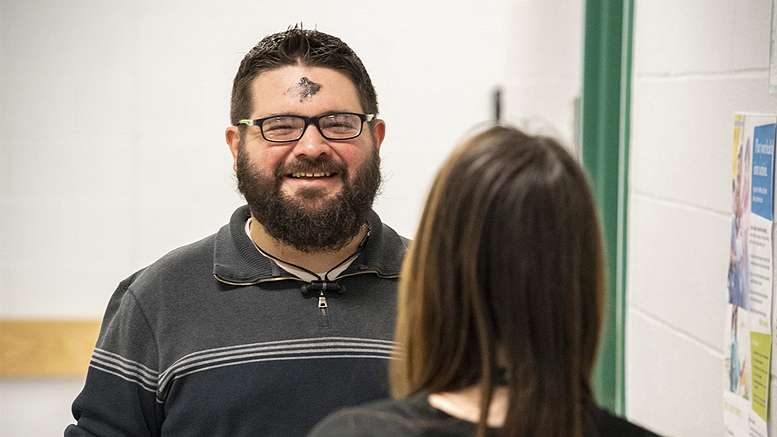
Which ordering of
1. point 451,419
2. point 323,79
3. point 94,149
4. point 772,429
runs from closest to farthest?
point 451,419, point 772,429, point 323,79, point 94,149

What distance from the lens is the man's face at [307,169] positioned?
1.41m

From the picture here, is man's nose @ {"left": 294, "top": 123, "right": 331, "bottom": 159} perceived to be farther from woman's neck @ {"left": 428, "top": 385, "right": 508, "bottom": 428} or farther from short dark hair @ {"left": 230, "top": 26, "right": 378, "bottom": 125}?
woman's neck @ {"left": 428, "top": 385, "right": 508, "bottom": 428}

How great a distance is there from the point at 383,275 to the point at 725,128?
2.31 ft

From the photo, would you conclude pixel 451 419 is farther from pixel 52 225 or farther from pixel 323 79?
pixel 52 225

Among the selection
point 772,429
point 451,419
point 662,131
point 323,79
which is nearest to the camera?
point 451,419

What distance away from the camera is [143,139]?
10.1 ft

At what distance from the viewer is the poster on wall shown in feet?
4.33

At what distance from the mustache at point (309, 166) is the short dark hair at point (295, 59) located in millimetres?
125

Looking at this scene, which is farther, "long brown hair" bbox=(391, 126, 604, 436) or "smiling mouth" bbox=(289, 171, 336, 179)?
"smiling mouth" bbox=(289, 171, 336, 179)

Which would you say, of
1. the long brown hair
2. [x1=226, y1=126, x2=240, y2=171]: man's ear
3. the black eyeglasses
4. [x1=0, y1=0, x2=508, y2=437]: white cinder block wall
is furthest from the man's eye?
[x1=0, y1=0, x2=508, y2=437]: white cinder block wall

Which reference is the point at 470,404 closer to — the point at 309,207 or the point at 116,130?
the point at 309,207

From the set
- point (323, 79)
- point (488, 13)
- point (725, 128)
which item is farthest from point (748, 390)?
point (488, 13)

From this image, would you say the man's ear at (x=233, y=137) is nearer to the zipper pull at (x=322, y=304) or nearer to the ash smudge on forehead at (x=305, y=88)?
the ash smudge on forehead at (x=305, y=88)

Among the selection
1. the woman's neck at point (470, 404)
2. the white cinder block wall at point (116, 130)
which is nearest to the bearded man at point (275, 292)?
the woman's neck at point (470, 404)
